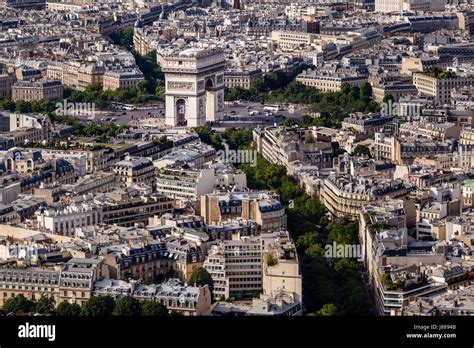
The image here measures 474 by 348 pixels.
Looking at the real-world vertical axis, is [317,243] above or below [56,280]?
below

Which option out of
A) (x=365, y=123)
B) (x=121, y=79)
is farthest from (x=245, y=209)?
(x=121, y=79)

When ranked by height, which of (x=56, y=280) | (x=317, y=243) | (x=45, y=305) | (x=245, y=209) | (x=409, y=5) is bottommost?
(x=317, y=243)

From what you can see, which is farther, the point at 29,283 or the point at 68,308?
the point at 29,283

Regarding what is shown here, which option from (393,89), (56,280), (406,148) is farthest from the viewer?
(393,89)

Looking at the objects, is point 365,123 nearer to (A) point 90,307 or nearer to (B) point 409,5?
(A) point 90,307

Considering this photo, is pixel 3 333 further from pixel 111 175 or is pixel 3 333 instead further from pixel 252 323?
pixel 111 175

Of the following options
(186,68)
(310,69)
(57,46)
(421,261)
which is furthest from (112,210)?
(57,46)

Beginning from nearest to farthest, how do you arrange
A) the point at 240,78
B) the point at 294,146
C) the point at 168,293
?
the point at 168,293
the point at 294,146
the point at 240,78

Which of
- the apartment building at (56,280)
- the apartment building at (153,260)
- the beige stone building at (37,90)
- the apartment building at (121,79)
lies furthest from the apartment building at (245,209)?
the apartment building at (121,79)
